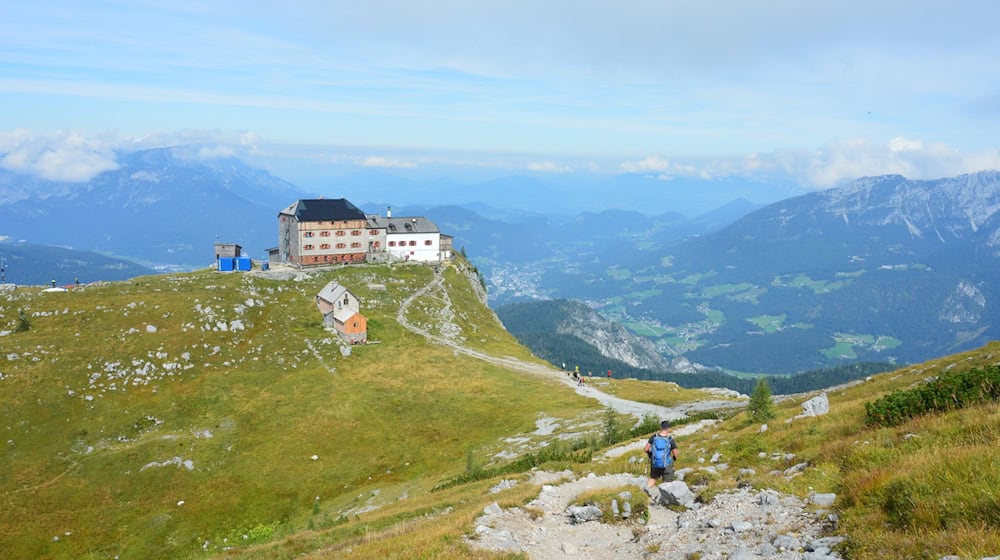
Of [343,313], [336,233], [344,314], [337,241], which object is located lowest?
[344,314]

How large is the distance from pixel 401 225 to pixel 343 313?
48.4 meters

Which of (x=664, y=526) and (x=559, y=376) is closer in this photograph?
(x=664, y=526)

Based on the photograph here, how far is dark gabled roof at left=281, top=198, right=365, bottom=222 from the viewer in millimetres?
128000

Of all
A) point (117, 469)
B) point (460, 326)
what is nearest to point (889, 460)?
point (117, 469)

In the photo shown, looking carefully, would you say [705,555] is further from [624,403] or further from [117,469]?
[117,469]

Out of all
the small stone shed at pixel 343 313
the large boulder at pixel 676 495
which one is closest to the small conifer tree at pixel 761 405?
the large boulder at pixel 676 495

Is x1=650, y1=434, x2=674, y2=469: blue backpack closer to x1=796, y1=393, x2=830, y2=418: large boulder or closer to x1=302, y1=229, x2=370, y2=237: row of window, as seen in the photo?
x1=796, y1=393, x2=830, y2=418: large boulder

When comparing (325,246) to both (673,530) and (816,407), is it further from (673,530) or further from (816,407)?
(673,530)

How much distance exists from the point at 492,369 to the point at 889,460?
259 feet

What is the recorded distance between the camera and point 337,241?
133 meters

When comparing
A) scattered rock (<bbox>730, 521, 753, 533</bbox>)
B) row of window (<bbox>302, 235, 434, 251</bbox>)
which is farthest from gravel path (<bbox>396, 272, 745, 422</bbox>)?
scattered rock (<bbox>730, 521, 753, 533</bbox>)

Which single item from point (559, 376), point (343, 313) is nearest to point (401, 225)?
point (343, 313)

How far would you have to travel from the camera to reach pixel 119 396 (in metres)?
77.8

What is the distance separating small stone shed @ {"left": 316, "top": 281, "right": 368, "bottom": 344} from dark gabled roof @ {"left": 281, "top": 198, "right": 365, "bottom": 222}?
2705cm
